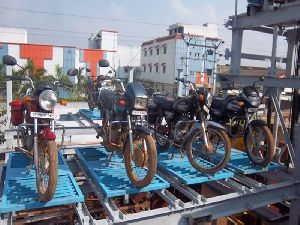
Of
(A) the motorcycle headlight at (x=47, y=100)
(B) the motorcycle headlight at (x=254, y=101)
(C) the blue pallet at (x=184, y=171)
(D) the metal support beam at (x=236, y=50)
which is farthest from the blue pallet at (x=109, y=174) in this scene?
(D) the metal support beam at (x=236, y=50)

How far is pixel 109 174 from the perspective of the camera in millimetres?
3496

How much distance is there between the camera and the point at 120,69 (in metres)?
33.4

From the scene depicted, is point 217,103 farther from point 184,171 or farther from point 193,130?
point 184,171

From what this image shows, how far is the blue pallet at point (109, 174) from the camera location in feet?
10.2

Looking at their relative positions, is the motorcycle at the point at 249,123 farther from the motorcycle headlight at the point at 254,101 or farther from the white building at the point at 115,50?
the white building at the point at 115,50

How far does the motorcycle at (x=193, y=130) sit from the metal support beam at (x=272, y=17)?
1545 millimetres

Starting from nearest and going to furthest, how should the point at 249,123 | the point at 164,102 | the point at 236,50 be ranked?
1. the point at 249,123
2. the point at 164,102
3. the point at 236,50

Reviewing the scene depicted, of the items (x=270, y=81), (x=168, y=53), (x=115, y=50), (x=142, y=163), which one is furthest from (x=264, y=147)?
(x=115, y=50)

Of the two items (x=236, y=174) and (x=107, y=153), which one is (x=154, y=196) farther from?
(x=236, y=174)

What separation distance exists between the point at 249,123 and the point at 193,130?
0.85 meters

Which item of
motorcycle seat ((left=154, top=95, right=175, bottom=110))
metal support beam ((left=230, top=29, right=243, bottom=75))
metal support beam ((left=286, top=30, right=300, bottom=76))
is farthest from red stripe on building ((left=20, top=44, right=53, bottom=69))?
metal support beam ((left=286, top=30, right=300, bottom=76))

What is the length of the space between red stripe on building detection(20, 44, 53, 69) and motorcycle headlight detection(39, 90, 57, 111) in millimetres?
21936

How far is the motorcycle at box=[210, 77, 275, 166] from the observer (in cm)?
403

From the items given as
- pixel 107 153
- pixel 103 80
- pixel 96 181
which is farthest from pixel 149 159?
pixel 103 80
